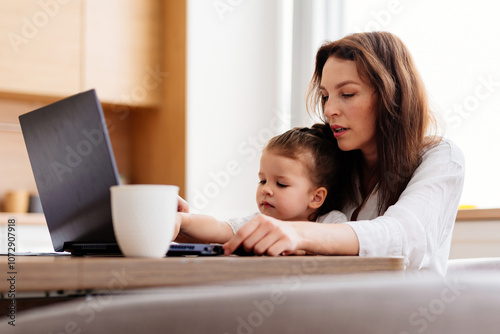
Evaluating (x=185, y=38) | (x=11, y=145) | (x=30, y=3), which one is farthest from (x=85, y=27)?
(x=11, y=145)

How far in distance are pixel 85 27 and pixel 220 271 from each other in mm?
3106

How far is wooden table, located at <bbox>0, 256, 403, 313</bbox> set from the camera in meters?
0.56

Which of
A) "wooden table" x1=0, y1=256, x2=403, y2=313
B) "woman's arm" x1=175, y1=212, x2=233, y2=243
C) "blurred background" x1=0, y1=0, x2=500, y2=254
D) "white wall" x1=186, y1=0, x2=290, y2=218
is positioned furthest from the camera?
"white wall" x1=186, y1=0, x2=290, y2=218

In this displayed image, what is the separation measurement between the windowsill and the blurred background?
1099 mm

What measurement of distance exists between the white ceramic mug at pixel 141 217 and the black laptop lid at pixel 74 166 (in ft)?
0.20

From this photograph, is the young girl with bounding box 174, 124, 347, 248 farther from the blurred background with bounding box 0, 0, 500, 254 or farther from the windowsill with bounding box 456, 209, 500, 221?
the blurred background with bounding box 0, 0, 500, 254

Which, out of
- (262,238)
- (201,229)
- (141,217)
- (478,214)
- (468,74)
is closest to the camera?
(141,217)

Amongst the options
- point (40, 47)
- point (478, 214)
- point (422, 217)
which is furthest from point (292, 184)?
A: point (40, 47)

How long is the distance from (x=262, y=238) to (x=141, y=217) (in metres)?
0.19

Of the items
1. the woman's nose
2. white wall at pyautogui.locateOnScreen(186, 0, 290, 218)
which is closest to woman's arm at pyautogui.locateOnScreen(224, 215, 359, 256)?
the woman's nose

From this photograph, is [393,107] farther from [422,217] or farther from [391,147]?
[422,217]

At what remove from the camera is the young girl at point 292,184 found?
1476 millimetres

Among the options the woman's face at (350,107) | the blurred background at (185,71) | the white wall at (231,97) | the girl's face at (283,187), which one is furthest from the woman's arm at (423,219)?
the white wall at (231,97)

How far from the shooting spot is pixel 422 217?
118 centimetres
